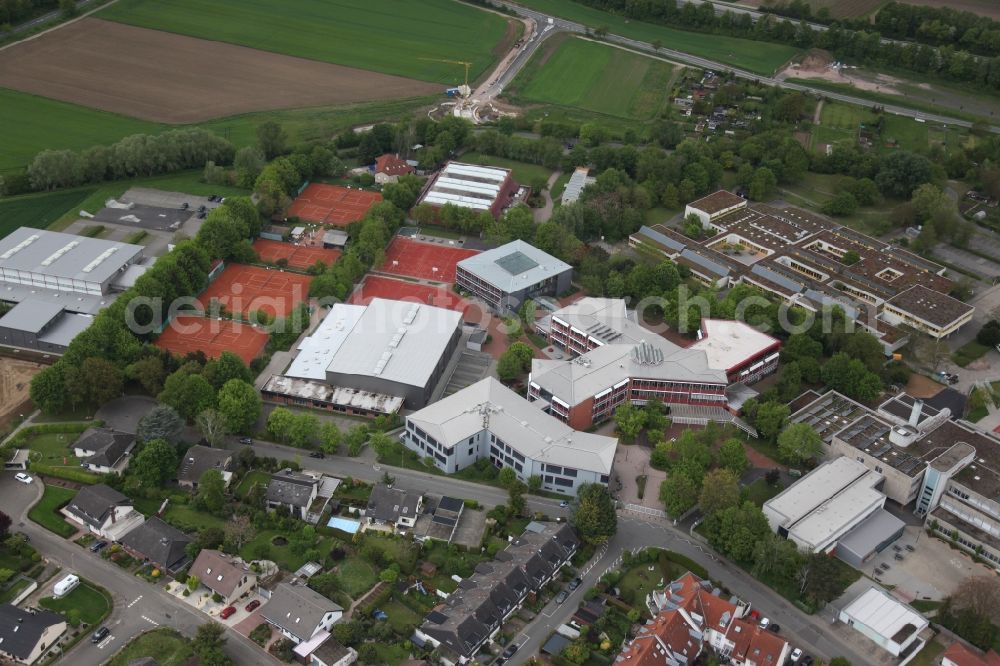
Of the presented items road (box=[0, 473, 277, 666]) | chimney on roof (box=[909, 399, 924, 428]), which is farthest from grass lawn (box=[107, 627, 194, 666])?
chimney on roof (box=[909, 399, 924, 428])

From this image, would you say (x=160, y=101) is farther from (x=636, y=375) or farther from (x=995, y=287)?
(x=995, y=287)

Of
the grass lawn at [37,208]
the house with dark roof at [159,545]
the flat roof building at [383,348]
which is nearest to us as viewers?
the house with dark roof at [159,545]

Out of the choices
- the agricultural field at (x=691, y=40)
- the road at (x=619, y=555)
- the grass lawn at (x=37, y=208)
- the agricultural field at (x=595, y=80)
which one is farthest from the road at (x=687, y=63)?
the road at (x=619, y=555)

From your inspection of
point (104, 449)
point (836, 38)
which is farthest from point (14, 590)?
point (836, 38)

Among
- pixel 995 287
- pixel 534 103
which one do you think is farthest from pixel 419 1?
pixel 995 287

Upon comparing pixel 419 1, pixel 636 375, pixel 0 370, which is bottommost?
pixel 0 370

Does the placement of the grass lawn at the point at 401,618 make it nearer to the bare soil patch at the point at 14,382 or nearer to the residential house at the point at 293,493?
the residential house at the point at 293,493

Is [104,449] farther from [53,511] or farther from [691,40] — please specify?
[691,40]
